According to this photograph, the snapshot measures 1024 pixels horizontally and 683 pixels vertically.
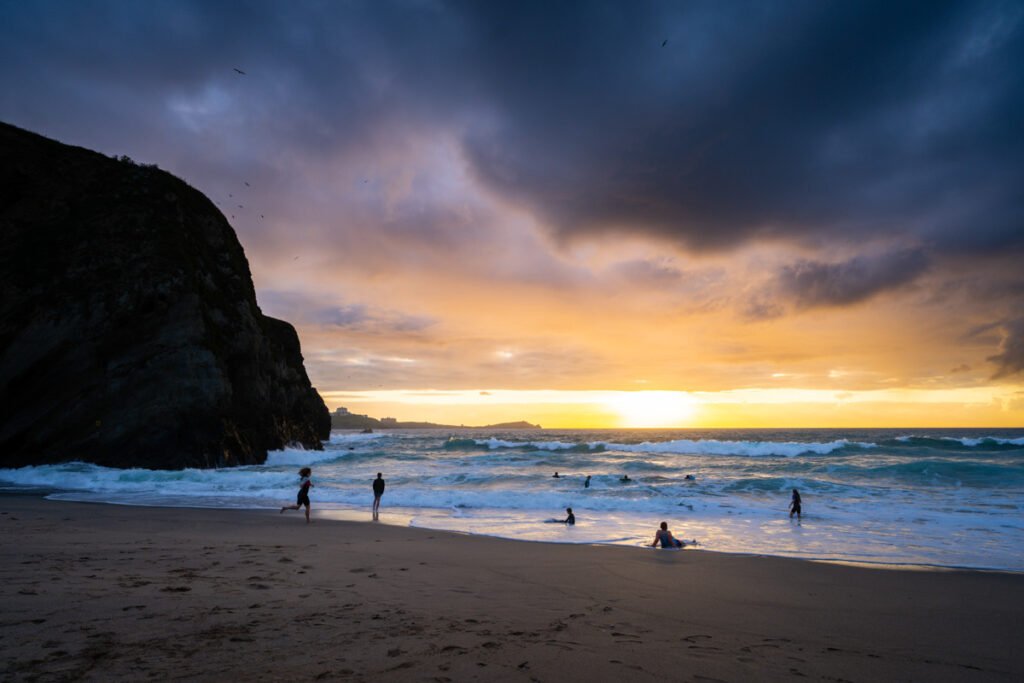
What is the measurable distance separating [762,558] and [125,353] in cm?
3631

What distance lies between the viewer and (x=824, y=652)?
5621 millimetres

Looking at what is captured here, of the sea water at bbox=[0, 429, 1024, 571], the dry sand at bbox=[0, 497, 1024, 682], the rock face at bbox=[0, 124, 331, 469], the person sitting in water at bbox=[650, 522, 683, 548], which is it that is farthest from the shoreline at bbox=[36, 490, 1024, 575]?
the rock face at bbox=[0, 124, 331, 469]

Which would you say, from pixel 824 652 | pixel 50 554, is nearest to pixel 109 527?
pixel 50 554

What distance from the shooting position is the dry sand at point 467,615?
180 inches

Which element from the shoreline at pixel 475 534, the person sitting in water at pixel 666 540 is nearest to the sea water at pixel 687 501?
the shoreline at pixel 475 534

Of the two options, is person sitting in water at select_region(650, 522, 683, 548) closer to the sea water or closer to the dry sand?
the sea water

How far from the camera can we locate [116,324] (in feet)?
105

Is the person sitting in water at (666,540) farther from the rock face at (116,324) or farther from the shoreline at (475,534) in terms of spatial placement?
the rock face at (116,324)

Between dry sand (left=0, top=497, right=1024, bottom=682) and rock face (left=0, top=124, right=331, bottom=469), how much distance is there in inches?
901

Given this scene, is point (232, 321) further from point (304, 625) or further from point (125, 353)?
point (304, 625)

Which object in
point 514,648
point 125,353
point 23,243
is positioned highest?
point 23,243

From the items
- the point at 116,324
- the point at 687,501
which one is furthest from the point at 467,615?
the point at 116,324

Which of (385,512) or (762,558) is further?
(385,512)

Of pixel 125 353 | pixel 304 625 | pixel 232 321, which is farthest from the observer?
pixel 232 321
